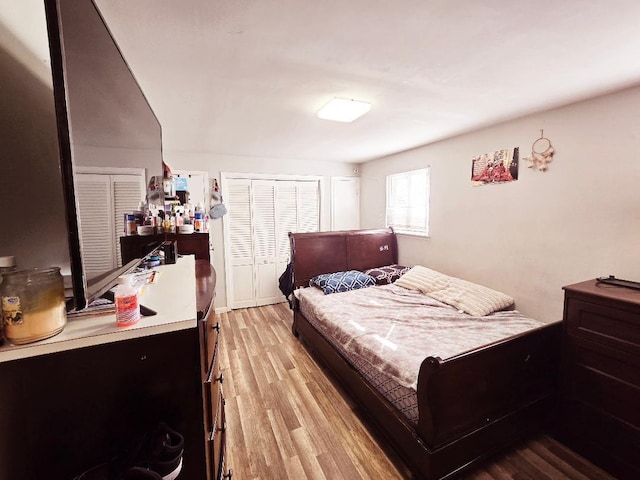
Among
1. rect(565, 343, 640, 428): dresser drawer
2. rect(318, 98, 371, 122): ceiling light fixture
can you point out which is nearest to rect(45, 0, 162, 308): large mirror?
rect(318, 98, 371, 122): ceiling light fixture

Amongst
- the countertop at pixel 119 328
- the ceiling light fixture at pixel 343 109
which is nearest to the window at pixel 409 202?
the ceiling light fixture at pixel 343 109

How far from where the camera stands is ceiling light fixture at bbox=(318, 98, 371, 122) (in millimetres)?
2013

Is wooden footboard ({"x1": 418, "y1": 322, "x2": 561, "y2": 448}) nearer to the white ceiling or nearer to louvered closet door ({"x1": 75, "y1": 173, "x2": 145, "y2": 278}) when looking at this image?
louvered closet door ({"x1": 75, "y1": 173, "x2": 145, "y2": 278})

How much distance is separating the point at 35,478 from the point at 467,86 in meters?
2.64

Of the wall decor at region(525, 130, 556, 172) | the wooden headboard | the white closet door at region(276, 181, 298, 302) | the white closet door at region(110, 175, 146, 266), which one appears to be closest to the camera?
the white closet door at region(110, 175, 146, 266)

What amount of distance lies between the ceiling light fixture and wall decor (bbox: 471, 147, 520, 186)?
4.64 ft

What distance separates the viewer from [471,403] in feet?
4.86

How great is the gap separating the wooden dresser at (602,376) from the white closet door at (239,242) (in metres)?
3.64

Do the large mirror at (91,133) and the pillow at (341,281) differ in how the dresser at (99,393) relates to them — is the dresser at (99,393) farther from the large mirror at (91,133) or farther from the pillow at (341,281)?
the pillow at (341,281)

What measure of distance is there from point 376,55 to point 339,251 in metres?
2.55

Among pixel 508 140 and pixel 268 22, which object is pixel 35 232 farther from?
pixel 508 140

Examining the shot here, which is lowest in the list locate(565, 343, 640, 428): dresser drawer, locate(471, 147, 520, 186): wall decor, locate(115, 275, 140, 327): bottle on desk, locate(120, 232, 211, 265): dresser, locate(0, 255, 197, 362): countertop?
locate(565, 343, 640, 428): dresser drawer

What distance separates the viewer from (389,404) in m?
1.69

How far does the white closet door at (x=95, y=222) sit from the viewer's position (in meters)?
0.67
